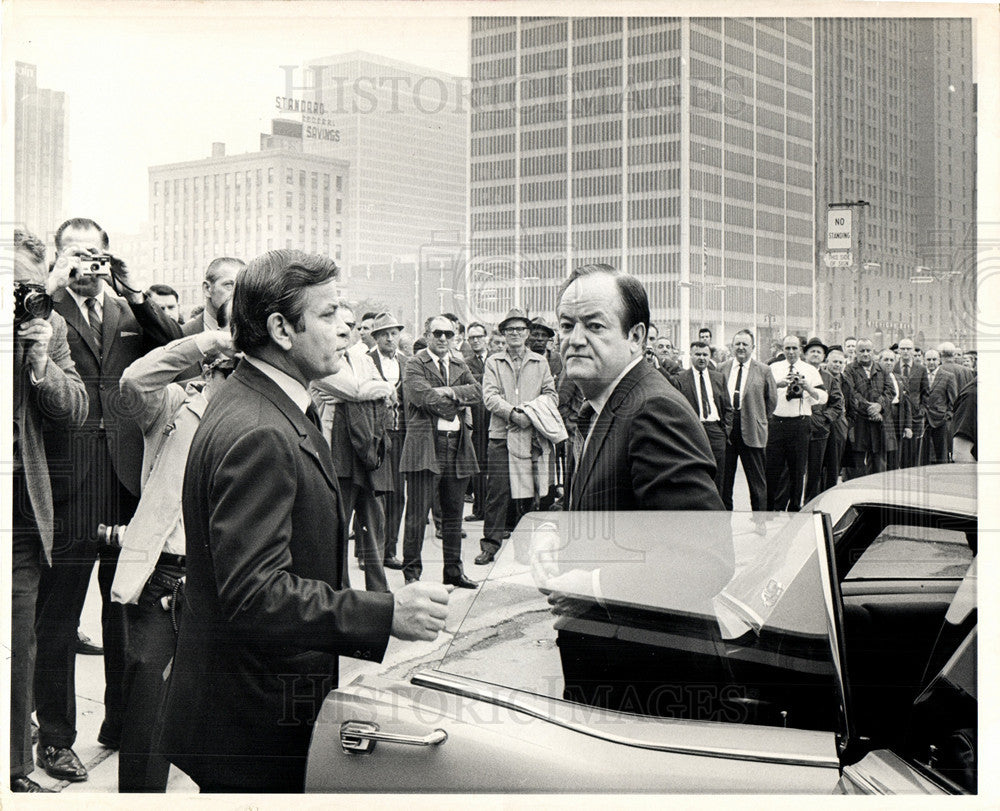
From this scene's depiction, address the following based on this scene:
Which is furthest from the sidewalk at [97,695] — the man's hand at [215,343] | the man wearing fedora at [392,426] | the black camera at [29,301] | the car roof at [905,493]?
the car roof at [905,493]

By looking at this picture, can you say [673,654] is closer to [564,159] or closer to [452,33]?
[564,159]

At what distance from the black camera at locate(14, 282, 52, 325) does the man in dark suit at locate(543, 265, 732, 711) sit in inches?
59.0

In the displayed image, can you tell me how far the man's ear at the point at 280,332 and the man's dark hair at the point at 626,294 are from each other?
81cm

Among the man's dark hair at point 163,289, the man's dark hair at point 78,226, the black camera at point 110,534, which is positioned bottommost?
the black camera at point 110,534

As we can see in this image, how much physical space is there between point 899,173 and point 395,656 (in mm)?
2071

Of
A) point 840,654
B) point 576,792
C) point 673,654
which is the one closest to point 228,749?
point 576,792

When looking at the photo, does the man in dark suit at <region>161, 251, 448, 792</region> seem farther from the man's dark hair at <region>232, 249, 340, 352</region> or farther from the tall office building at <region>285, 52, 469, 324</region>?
the tall office building at <region>285, 52, 469, 324</region>

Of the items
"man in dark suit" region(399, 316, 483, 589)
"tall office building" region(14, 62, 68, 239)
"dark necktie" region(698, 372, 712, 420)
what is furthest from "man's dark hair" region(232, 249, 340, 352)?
"dark necktie" region(698, 372, 712, 420)

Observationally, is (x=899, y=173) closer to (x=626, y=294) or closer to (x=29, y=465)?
(x=626, y=294)

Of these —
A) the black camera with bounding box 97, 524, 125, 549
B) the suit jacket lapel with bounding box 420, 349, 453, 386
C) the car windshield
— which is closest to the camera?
the car windshield

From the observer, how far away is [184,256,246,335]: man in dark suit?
3215mm

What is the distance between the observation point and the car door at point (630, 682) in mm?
2404

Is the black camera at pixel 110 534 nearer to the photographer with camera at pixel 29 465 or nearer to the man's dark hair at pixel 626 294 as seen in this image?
the photographer with camera at pixel 29 465

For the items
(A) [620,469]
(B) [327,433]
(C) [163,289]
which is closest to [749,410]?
(A) [620,469]
